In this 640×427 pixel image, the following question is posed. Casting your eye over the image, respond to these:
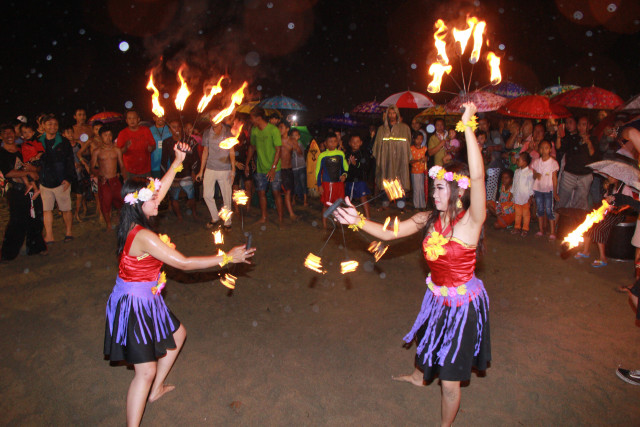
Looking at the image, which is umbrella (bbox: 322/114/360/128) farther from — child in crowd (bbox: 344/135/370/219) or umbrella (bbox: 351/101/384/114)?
child in crowd (bbox: 344/135/370/219)

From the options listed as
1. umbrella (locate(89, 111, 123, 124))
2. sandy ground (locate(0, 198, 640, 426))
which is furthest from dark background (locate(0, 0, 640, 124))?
sandy ground (locate(0, 198, 640, 426))

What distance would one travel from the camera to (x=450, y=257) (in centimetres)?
309

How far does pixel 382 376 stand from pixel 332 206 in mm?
1838

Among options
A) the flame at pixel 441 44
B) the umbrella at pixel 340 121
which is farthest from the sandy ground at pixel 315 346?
the umbrella at pixel 340 121

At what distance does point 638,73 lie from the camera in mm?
14984

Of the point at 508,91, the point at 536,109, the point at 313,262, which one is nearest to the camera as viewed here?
the point at 313,262

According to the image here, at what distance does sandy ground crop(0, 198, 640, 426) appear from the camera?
349 centimetres

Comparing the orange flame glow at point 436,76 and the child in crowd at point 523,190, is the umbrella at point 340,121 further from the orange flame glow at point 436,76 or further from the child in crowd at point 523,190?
the orange flame glow at point 436,76

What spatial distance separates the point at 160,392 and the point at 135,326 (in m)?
0.90

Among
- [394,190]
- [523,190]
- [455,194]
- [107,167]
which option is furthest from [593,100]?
[107,167]

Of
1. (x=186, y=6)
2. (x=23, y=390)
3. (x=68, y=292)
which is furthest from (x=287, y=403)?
(x=186, y=6)

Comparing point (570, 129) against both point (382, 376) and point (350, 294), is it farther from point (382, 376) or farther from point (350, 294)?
point (382, 376)

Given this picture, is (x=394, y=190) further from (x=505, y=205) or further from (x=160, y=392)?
(x=505, y=205)

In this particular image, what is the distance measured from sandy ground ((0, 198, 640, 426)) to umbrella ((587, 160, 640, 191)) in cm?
175
